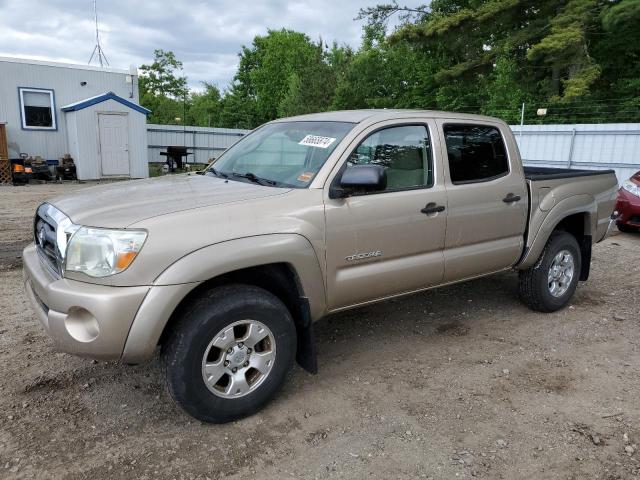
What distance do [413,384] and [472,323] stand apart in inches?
55.3

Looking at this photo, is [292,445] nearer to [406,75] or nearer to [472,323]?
[472,323]

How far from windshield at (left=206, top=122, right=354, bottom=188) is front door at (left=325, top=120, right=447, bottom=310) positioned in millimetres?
202

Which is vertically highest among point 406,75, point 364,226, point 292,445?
point 406,75

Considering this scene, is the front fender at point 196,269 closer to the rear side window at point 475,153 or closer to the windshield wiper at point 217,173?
the windshield wiper at point 217,173

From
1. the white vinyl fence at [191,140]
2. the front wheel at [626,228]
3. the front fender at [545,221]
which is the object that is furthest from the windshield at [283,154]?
the white vinyl fence at [191,140]

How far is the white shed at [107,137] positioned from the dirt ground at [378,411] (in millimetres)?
13572

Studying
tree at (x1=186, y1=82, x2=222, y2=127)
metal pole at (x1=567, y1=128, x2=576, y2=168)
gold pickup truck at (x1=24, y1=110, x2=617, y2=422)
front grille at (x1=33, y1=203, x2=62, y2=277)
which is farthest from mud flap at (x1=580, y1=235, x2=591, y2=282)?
tree at (x1=186, y1=82, x2=222, y2=127)

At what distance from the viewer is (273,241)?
2936 mm

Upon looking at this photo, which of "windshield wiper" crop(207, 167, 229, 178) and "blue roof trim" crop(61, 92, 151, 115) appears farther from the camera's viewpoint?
"blue roof trim" crop(61, 92, 151, 115)

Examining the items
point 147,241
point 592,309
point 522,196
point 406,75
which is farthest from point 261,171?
point 406,75

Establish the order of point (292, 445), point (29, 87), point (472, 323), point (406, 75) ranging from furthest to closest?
point (406, 75)
point (29, 87)
point (472, 323)
point (292, 445)

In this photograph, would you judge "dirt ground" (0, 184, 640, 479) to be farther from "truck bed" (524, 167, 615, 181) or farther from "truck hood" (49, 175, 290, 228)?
"truck bed" (524, 167, 615, 181)

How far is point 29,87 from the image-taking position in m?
16.5

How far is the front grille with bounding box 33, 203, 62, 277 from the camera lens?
287cm
